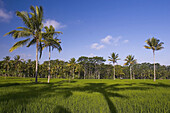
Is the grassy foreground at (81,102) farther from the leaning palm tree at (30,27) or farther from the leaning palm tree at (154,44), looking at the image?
the leaning palm tree at (154,44)

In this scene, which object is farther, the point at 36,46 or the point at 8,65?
the point at 8,65

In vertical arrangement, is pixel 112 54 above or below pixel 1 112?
above

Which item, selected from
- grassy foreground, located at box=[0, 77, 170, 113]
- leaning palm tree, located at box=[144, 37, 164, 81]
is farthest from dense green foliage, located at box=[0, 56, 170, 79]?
grassy foreground, located at box=[0, 77, 170, 113]

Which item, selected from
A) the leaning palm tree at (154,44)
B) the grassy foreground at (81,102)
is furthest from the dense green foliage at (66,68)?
the grassy foreground at (81,102)

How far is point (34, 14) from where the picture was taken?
12727 mm

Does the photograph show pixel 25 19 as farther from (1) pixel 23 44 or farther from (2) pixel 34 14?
(1) pixel 23 44

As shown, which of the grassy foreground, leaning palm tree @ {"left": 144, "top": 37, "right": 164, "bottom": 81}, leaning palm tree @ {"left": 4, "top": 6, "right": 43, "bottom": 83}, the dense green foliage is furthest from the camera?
the dense green foliage

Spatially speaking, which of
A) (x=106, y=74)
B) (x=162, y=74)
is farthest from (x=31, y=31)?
(x=162, y=74)

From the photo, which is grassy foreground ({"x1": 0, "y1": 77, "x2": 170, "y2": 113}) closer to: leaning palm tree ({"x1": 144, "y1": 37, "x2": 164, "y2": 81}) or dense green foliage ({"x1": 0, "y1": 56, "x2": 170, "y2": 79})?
leaning palm tree ({"x1": 144, "y1": 37, "x2": 164, "y2": 81})

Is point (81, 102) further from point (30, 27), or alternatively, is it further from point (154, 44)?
point (154, 44)

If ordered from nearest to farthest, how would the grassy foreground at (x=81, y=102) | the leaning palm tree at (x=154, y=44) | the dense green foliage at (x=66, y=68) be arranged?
the grassy foreground at (x=81, y=102) → the leaning palm tree at (x=154, y=44) → the dense green foliage at (x=66, y=68)

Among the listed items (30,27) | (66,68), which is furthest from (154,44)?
(66,68)

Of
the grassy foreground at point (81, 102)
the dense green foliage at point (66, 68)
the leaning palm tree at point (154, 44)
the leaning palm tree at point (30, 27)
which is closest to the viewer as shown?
the grassy foreground at point (81, 102)

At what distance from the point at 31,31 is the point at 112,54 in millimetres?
33651
